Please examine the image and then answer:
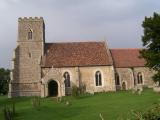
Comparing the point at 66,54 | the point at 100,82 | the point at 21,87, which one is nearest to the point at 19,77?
the point at 21,87

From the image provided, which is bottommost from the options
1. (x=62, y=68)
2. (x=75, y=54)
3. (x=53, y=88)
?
(x=53, y=88)

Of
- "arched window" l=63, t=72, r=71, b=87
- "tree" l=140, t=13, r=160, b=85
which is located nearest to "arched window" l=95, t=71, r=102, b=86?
"arched window" l=63, t=72, r=71, b=87

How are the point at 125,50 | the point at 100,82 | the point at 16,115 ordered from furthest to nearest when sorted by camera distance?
the point at 125,50 → the point at 100,82 → the point at 16,115

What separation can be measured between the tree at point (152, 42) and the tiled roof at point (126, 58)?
561 inches

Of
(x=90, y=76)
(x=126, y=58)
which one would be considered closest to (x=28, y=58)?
(x=90, y=76)

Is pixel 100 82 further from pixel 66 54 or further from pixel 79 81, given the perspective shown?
pixel 66 54

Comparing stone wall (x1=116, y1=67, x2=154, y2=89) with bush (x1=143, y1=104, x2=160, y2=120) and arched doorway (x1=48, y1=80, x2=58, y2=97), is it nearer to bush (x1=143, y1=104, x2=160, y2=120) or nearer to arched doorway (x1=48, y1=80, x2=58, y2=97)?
arched doorway (x1=48, y1=80, x2=58, y2=97)

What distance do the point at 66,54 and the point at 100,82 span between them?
22.8 feet

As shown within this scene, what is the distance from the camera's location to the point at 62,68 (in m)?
48.9

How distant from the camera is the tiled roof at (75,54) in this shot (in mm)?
49253

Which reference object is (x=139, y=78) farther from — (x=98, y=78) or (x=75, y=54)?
(x=75, y=54)

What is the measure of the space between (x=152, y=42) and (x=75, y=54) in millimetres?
16179

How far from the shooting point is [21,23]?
50.5 m

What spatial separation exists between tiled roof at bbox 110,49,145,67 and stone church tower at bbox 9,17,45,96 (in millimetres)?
12344
